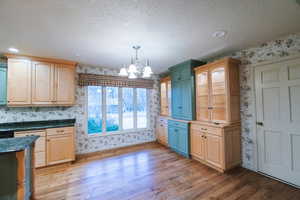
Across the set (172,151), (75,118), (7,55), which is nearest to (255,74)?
(172,151)

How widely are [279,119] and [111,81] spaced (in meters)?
4.03

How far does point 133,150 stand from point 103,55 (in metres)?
2.77

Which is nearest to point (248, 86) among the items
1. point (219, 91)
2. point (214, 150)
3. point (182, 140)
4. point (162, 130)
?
point (219, 91)

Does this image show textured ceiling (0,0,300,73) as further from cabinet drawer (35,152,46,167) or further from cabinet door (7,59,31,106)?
cabinet drawer (35,152,46,167)

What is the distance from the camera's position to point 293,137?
87.7 inches

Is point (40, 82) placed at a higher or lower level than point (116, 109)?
higher

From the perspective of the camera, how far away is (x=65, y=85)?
11.0 feet

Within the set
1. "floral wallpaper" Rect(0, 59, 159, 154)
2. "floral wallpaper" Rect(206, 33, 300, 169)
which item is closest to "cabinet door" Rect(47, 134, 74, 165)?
"floral wallpaper" Rect(0, 59, 159, 154)

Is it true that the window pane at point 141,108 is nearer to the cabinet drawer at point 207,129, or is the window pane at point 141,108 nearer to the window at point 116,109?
the window at point 116,109

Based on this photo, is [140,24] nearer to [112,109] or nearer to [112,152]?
[112,109]

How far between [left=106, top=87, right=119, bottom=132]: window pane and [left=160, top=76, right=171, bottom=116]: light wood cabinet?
62.9 inches

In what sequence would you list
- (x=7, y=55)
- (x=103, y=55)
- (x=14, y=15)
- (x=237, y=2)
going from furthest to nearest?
(x=103, y=55), (x=7, y=55), (x=14, y=15), (x=237, y=2)

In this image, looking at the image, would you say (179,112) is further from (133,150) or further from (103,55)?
(103,55)

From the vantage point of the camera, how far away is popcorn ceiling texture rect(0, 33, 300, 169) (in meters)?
2.44
